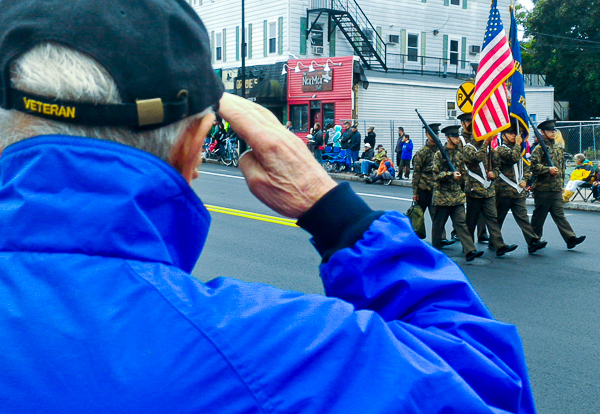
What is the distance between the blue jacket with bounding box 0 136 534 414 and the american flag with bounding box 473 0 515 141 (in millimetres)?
9485

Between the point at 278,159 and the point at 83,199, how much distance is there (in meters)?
0.36

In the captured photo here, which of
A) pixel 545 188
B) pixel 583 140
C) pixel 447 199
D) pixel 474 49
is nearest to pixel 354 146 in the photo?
pixel 583 140

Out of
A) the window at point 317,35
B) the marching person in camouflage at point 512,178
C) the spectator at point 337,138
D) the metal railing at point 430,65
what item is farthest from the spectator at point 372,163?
the metal railing at point 430,65

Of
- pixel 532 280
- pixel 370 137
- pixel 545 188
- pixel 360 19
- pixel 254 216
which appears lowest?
pixel 532 280

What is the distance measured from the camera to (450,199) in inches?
384

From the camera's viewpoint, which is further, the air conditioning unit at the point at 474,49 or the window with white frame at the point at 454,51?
the air conditioning unit at the point at 474,49

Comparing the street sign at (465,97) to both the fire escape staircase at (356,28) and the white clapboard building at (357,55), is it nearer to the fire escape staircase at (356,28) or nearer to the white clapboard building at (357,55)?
the white clapboard building at (357,55)

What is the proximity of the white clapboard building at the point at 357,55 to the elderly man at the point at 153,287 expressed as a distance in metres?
27.1

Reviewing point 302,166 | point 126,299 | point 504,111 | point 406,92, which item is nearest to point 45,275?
point 126,299

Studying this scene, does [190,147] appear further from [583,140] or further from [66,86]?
[583,140]

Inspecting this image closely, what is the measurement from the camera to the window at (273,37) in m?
32.3

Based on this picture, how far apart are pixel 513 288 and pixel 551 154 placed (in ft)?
12.6

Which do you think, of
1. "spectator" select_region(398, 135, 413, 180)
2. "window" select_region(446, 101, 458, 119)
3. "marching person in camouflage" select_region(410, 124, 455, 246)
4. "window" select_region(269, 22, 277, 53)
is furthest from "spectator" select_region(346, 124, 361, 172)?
"marching person in camouflage" select_region(410, 124, 455, 246)

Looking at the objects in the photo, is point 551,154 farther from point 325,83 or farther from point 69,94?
point 325,83
